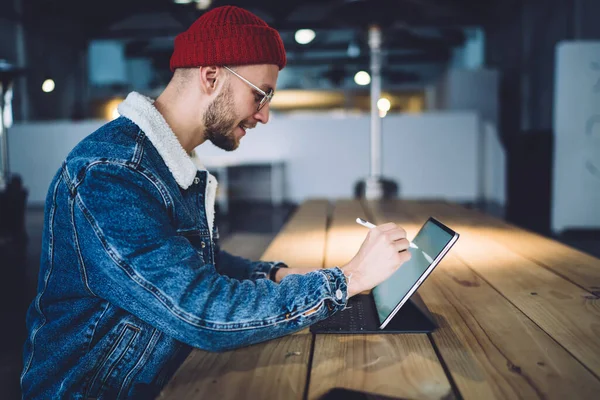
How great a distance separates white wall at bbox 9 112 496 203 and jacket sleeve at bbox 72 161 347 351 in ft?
22.1

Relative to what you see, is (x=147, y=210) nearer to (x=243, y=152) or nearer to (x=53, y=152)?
(x=243, y=152)

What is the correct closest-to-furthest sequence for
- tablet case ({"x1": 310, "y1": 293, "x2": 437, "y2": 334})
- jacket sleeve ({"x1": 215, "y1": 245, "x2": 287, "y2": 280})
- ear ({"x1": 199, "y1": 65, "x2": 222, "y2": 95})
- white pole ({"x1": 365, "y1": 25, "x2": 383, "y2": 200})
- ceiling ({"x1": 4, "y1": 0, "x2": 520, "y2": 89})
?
tablet case ({"x1": 310, "y1": 293, "x2": 437, "y2": 334}) → ear ({"x1": 199, "y1": 65, "x2": 222, "y2": 95}) → jacket sleeve ({"x1": 215, "y1": 245, "x2": 287, "y2": 280}) → white pole ({"x1": 365, "y1": 25, "x2": 383, "y2": 200}) → ceiling ({"x1": 4, "y1": 0, "x2": 520, "y2": 89})

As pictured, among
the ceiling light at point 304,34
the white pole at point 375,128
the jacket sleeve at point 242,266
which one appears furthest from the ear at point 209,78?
the ceiling light at point 304,34

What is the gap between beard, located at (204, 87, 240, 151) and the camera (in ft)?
3.37

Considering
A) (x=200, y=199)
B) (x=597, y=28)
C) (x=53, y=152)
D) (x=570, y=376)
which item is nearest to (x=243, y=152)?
(x=53, y=152)

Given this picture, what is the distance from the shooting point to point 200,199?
1.07m

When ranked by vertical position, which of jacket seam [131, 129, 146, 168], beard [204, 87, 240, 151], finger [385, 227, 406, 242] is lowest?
finger [385, 227, 406, 242]

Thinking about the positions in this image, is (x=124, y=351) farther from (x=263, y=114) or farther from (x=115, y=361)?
(x=263, y=114)

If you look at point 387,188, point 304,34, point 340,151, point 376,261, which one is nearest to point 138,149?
point 376,261

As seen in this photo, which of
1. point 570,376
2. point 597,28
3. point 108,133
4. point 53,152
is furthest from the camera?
point 53,152

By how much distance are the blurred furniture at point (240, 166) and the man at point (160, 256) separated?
553cm

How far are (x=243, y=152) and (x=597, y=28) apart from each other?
4.62 m

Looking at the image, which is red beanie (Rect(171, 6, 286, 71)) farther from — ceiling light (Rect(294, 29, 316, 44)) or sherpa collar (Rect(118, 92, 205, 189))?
ceiling light (Rect(294, 29, 316, 44))

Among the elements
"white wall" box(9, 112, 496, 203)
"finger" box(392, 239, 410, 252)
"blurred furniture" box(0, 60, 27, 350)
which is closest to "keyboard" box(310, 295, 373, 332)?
"finger" box(392, 239, 410, 252)
